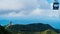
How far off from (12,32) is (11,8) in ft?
2.11

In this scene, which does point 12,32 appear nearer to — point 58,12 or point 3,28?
point 3,28

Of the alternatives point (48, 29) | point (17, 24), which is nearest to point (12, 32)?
point (17, 24)

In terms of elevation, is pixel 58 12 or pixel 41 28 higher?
pixel 58 12

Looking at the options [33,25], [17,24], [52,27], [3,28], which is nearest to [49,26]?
[52,27]

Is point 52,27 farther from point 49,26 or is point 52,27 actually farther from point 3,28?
point 3,28

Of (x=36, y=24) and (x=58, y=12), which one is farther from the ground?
(x=58, y=12)

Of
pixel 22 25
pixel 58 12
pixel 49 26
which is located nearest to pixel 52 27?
pixel 49 26

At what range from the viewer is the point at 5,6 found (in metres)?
5.08

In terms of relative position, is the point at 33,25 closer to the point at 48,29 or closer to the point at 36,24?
the point at 36,24

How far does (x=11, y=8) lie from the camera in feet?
16.6

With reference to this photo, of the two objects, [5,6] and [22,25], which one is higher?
[5,6]

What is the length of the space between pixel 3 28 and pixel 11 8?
0.58 m

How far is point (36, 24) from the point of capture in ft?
16.3

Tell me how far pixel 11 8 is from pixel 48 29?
1135 mm
